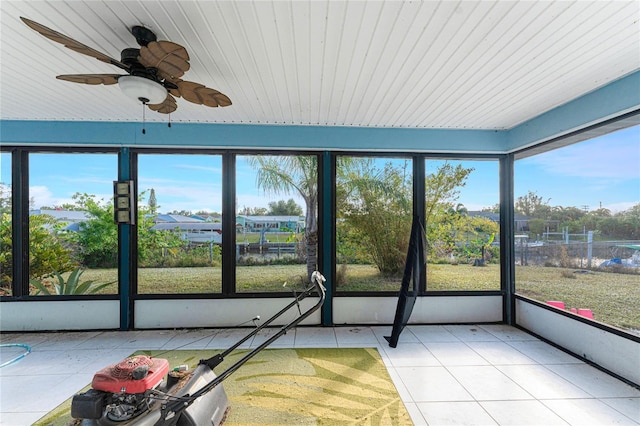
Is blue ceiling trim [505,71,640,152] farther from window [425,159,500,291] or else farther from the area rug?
the area rug

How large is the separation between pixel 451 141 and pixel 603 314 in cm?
247

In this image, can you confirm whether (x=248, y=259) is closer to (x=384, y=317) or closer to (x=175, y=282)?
(x=175, y=282)

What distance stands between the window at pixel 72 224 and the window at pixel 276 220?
170 centimetres

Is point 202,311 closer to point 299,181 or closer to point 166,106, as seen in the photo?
point 299,181

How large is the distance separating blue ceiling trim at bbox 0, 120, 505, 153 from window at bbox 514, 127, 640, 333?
82cm

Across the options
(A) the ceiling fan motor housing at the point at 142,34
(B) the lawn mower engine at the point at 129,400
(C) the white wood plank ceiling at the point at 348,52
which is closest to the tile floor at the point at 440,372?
(B) the lawn mower engine at the point at 129,400

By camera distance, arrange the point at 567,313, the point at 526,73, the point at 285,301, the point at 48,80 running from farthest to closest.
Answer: the point at 285,301, the point at 567,313, the point at 48,80, the point at 526,73

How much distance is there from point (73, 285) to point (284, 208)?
2.92 meters

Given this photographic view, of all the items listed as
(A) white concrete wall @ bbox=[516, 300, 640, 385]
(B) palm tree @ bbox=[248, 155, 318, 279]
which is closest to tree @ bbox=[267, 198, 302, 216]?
(B) palm tree @ bbox=[248, 155, 318, 279]

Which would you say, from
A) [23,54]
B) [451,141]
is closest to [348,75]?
[451,141]

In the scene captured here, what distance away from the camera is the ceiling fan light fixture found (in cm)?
179

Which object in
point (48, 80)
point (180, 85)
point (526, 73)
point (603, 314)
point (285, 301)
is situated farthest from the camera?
point (285, 301)

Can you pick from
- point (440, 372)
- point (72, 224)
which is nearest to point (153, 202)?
point (72, 224)

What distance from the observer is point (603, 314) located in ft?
9.04
